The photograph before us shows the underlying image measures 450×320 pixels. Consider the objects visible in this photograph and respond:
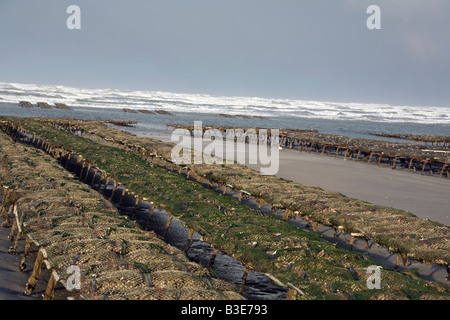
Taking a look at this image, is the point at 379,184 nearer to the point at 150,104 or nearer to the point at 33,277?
the point at 33,277

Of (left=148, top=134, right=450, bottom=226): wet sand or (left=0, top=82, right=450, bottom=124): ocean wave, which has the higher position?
(left=0, top=82, right=450, bottom=124): ocean wave

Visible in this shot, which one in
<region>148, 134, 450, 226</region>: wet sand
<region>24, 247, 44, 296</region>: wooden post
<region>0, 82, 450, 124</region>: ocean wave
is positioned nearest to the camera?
<region>24, 247, 44, 296</region>: wooden post

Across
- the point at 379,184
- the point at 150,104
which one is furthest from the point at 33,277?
the point at 150,104

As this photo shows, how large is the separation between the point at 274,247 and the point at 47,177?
36.2 feet

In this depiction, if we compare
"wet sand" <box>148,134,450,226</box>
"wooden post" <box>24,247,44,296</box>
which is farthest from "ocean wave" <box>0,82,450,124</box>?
"wooden post" <box>24,247,44,296</box>

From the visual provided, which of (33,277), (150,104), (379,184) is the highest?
(150,104)

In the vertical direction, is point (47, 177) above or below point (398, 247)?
above

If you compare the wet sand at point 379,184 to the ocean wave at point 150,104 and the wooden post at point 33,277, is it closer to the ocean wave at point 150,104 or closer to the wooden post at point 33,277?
the wooden post at point 33,277

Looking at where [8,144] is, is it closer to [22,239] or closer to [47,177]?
[47,177]

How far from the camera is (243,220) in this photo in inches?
571

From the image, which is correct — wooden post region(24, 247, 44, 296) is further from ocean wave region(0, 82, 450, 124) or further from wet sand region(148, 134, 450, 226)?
ocean wave region(0, 82, 450, 124)

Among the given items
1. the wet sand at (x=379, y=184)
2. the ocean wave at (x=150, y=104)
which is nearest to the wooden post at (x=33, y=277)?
the wet sand at (x=379, y=184)

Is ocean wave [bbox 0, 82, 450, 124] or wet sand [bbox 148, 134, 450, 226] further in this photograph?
ocean wave [bbox 0, 82, 450, 124]
